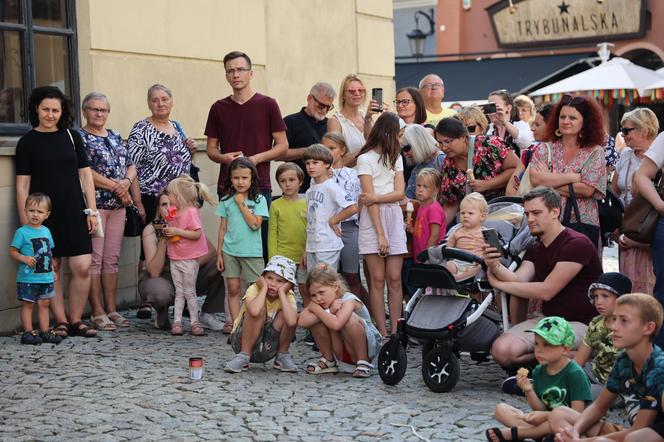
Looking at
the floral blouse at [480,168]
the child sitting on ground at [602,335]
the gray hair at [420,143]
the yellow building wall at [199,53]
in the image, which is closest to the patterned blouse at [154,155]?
the yellow building wall at [199,53]

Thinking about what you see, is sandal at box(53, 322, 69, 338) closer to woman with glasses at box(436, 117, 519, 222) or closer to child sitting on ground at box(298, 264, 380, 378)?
child sitting on ground at box(298, 264, 380, 378)

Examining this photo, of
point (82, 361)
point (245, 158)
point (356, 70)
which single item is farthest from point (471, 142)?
point (356, 70)

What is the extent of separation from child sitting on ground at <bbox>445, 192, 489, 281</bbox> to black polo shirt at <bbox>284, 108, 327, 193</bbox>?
98.8 inches

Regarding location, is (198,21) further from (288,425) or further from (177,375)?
(288,425)

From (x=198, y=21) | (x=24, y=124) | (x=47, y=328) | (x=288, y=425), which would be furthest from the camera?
(x=198, y=21)

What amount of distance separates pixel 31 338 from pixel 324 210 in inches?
92.3

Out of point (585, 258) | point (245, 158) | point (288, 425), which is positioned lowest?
point (288, 425)

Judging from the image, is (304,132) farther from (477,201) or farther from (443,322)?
(443,322)

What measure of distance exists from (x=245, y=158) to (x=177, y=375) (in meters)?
2.08

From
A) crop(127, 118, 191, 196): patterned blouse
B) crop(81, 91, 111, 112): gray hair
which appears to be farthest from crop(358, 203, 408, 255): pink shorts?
crop(81, 91, 111, 112): gray hair

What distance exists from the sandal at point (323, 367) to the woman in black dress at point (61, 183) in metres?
2.01

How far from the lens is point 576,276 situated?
7.14 metres

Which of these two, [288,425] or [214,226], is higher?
[214,226]

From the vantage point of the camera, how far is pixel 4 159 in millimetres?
8805
